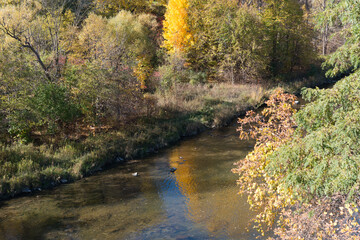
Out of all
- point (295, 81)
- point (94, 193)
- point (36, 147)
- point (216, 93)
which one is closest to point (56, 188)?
point (94, 193)

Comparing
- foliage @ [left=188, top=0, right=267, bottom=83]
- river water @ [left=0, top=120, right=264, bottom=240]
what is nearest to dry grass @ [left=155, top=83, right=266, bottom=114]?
foliage @ [left=188, top=0, right=267, bottom=83]

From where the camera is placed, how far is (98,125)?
55.9ft

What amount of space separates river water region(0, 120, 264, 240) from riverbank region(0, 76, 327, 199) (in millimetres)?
671

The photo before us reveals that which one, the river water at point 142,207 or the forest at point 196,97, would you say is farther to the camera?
the river water at point 142,207

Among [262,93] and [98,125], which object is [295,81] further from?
[98,125]

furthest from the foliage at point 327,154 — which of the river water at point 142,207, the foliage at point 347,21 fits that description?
the river water at point 142,207

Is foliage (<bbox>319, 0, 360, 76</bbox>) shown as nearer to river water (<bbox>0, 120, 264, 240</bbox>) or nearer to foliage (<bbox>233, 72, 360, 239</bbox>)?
foliage (<bbox>233, 72, 360, 239</bbox>)

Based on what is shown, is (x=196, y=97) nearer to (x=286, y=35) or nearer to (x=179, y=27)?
(x=179, y=27)

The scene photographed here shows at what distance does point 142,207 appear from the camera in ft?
35.6

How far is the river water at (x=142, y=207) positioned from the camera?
927cm

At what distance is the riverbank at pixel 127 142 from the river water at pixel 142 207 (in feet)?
2.20

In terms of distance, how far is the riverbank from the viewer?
1266 cm

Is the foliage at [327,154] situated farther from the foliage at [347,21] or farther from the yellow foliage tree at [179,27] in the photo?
the yellow foliage tree at [179,27]

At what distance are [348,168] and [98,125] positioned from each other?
14.6 meters
